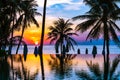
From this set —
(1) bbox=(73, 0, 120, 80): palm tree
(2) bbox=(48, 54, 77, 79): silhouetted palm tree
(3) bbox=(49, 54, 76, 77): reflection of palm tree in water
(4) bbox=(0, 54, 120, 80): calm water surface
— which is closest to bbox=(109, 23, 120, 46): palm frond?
(1) bbox=(73, 0, 120, 80): palm tree

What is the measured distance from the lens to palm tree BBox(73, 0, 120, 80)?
39.7 metres

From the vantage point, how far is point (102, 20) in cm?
4062

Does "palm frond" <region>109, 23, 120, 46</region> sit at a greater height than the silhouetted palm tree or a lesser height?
greater

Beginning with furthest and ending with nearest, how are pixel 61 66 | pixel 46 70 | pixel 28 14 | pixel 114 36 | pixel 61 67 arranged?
pixel 28 14 → pixel 114 36 → pixel 61 66 → pixel 61 67 → pixel 46 70

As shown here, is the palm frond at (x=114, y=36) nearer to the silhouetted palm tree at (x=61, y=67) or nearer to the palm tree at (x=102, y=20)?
the palm tree at (x=102, y=20)

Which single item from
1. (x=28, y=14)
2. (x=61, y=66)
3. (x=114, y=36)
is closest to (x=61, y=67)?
(x=61, y=66)

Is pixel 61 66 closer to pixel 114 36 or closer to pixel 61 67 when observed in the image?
pixel 61 67

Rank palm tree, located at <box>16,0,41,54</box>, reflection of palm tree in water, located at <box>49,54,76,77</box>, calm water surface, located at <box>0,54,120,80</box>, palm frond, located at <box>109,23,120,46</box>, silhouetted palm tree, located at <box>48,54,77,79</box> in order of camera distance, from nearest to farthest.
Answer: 1. calm water surface, located at <box>0,54,120,80</box>
2. silhouetted palm tree, located at <box>48,54,77,79</box>
3. reflection of palm tree in water, located at <box>49,54,76,77</box>
4. palm frond, located at <box>109,23,120,46</box>
5. palm tree, located at <box>16,0,41,54</box>

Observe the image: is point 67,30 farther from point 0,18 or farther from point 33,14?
point 0,18

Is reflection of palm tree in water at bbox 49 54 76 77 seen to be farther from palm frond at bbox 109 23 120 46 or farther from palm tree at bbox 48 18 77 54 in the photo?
palm tree at bbox 48 18 77 54

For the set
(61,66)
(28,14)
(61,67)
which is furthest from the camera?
(28,14)

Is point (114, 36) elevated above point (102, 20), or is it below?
below

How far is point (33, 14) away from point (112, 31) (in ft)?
48.5

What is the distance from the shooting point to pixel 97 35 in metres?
40.0
